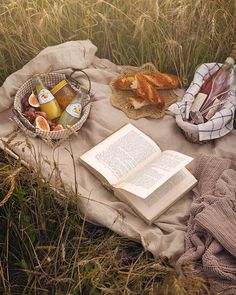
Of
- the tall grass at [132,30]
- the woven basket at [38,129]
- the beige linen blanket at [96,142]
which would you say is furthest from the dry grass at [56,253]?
the tall grass at [132,30]

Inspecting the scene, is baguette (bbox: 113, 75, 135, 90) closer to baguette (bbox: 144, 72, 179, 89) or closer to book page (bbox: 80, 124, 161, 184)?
baguette (bbox: 144, 72, 179, 89)

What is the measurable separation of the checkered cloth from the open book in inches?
11.0

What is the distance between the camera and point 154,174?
8.30 feet

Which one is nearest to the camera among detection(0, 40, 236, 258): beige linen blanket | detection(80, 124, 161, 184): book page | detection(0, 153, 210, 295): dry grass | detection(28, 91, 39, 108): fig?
detection(0, 153, 210, 295): dry grass

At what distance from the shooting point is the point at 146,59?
3330 mm

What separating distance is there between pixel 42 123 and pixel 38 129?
0.08m

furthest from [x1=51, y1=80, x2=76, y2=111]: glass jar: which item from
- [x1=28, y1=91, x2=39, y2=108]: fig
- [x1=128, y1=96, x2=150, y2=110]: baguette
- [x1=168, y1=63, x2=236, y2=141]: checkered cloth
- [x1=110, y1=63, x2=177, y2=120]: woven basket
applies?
[x1=168, y1=63, x2=236, y2=141]: checkered cloth

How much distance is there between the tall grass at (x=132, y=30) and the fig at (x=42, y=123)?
2.10 feet

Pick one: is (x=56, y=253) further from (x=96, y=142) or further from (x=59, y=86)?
(x=59, y=86)

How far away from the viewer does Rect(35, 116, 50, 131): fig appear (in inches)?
109

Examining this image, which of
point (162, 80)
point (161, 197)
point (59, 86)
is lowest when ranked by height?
point (161, 197)

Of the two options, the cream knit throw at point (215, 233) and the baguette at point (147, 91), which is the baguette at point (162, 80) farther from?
the cream knit throw at point (215, 233)

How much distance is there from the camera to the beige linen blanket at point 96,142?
2385mm

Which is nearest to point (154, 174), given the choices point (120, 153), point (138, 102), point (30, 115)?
point (120, 153)
